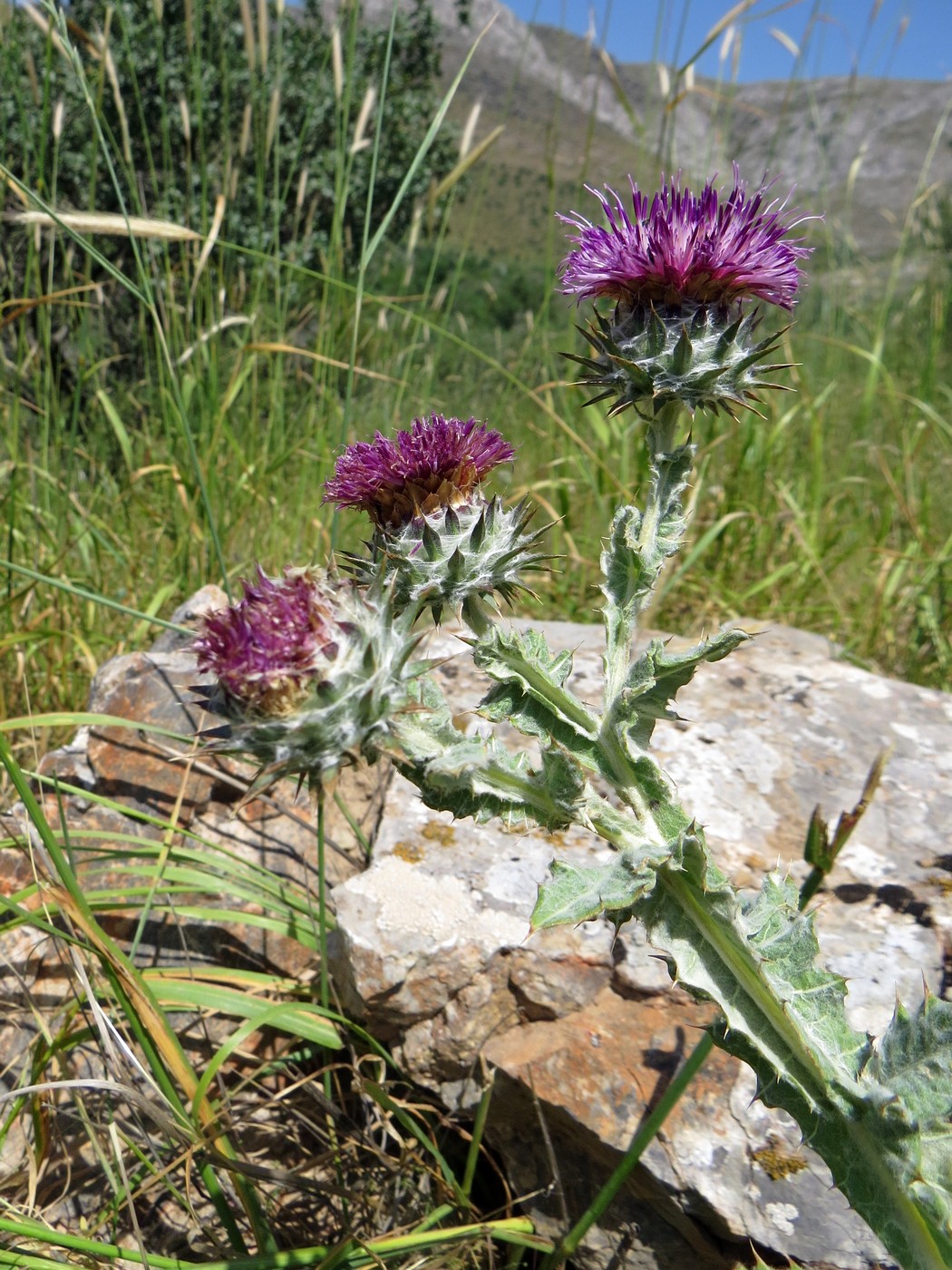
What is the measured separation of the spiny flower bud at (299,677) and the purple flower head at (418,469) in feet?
A: 1.26

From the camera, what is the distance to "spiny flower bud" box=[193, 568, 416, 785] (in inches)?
49.9

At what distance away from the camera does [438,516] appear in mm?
1666

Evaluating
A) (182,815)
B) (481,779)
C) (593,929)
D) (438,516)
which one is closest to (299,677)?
(481,779)

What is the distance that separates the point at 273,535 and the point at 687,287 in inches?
89.8

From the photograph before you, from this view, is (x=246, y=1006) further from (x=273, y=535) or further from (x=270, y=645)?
(x=273, y=535)

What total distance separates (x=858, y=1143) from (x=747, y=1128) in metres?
0.39

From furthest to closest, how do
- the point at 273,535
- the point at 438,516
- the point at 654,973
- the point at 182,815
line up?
1. the point at 273,535
2. the point at 182,815
3. the point at 654,973
4. the point at 438,516

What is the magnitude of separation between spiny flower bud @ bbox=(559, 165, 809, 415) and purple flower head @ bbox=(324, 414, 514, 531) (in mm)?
297

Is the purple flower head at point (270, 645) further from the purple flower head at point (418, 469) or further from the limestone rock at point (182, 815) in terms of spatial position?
the limestone rock at point (182, 815)

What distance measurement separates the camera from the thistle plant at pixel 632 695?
1.32 m

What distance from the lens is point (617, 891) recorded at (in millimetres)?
1332

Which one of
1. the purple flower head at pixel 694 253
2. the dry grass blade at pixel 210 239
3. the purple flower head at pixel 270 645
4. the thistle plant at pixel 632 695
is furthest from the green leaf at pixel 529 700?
the dry grass blade at pixel 210 239

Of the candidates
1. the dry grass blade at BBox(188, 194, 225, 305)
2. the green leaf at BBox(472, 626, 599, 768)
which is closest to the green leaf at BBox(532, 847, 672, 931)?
the green leaf at BBox(472, 626, 599, 768)

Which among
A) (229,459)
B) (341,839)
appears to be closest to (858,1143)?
(341,839)
